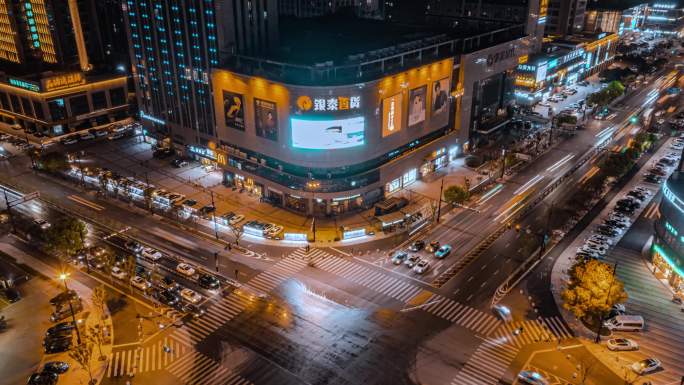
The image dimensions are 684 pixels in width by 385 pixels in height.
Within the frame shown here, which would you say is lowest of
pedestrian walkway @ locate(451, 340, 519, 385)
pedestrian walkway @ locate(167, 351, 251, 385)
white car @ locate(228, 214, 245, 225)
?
pedestrian walkway @ locate(167, 351, 251, 385)

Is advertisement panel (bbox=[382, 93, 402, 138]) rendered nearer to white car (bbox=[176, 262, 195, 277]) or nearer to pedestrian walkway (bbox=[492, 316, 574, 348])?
white car (bbox=[176, 262, 195, 277])

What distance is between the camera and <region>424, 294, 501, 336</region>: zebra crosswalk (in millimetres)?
68188

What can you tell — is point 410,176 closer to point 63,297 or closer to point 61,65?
point 63,297

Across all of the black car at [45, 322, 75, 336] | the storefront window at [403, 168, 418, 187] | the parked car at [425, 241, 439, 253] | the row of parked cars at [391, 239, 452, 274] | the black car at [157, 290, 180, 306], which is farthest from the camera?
the storefront window at [403, 168, 418, 187]

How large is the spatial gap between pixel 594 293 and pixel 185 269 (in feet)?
190

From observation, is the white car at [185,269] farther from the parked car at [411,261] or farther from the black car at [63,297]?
the parked car at [411,261]

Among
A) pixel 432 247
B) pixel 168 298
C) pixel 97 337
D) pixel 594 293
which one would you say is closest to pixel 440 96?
pixel 432 247

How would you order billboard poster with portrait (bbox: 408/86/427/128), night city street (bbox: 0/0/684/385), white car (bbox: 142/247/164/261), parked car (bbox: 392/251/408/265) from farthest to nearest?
1. billboard poster with portrait (bbox: 408/86/427/128)
2. white car (bbox: 142/247/164/261)
3. parked car (bbox: 392/251/408/265)
4. night city street (bbox: 0/0/684/385)

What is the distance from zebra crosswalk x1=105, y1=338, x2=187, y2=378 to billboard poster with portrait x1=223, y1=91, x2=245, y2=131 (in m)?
50.3

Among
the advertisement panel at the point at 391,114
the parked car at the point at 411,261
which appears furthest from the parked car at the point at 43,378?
the advertisement panel at the point at 391,114

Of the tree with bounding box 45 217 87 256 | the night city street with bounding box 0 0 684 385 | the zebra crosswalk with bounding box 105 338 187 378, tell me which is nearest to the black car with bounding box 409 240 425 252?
the night city street with bounding box 0 0 684 385

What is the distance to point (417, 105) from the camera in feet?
348

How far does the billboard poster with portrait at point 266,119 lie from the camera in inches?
3794

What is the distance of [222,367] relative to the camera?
203 ft
